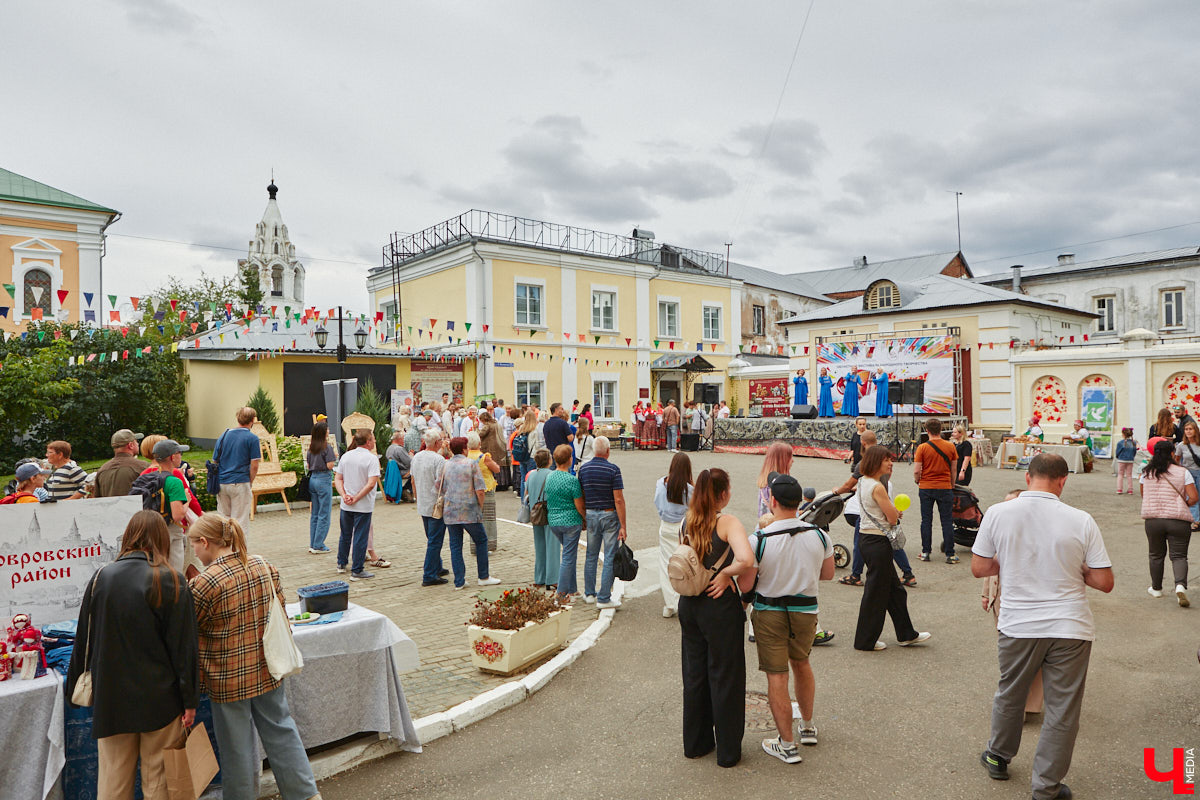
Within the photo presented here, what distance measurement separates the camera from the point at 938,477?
914 cm

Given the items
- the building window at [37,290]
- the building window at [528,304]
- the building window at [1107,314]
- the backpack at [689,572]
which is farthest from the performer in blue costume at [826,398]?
the building window at [37,290]

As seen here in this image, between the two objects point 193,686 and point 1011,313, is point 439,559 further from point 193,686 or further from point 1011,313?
point 1011,313

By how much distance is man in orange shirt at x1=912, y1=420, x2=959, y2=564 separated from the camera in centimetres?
907

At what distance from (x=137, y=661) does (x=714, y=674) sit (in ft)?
9.54

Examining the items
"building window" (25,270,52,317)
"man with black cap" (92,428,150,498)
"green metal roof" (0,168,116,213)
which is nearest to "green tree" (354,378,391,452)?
"man with black cap" (92,428,150,498)

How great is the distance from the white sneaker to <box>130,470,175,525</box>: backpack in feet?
15.8

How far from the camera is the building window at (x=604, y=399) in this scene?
30234 mm

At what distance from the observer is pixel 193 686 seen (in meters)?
3.48

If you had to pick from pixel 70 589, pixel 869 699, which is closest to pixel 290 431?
pixel 70 589

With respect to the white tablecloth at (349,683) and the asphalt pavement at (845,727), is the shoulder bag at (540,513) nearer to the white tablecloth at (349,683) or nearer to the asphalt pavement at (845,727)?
the asphalt pavement at (845,727)

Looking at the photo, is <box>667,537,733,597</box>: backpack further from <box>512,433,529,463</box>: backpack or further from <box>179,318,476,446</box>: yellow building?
<box>179,318,476,446</box>: yellow building

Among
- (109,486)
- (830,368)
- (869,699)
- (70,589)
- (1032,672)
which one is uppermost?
(830,368)

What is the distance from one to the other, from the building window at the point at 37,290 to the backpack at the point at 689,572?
109 ft

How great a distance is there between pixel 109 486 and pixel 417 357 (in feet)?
61.4
